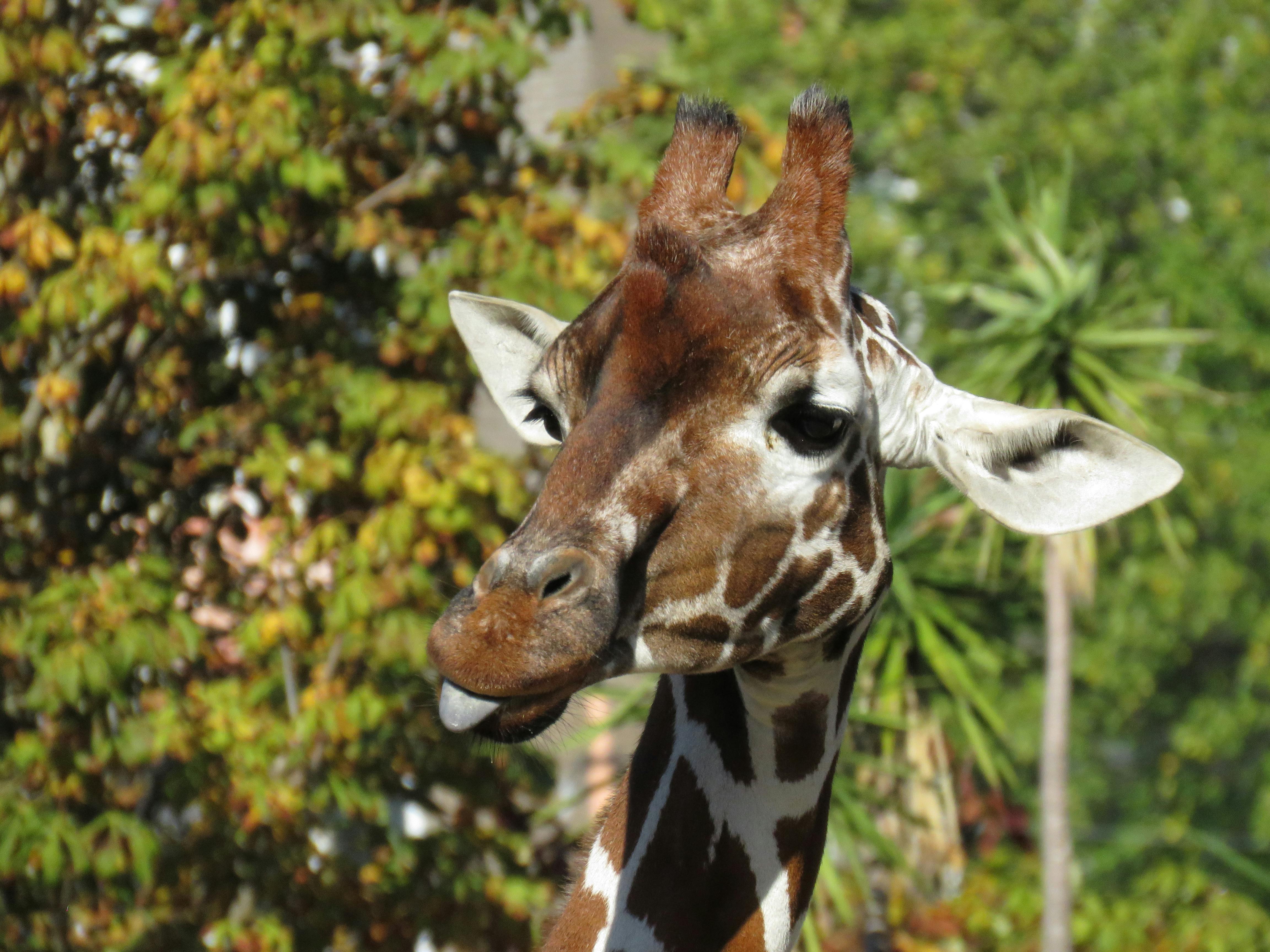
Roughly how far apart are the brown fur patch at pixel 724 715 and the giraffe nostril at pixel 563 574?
589mm

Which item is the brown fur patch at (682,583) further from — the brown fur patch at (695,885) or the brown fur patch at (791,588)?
the brown fur patch at (695,885)

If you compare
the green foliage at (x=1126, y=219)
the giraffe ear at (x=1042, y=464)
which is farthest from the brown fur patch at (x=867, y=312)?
the green foliage at (x=1126, y=219)

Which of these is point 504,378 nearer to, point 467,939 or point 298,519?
point 298,519

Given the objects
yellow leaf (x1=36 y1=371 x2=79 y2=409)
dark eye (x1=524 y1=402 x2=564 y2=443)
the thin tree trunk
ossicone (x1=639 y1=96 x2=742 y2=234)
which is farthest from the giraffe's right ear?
the thin tree trunk

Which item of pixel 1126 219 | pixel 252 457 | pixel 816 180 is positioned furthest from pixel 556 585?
pixel 1126 219

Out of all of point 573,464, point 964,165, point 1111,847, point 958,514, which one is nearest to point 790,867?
point 573,464

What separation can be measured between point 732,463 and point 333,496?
Result: 3435mm

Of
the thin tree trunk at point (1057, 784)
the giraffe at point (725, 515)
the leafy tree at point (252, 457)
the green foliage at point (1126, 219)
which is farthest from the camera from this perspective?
Answer: the green foliage at point (1126, 219)

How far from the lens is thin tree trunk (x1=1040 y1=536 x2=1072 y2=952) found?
6457 millimetres

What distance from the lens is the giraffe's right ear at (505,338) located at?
9.89 feet

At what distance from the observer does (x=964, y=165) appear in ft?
44.3

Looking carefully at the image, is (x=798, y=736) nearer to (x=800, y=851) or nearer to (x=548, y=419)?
(x=800, y=851)

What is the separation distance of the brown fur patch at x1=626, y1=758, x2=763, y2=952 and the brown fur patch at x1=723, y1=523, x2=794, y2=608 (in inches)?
18.0

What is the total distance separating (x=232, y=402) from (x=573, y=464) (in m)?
3.73
